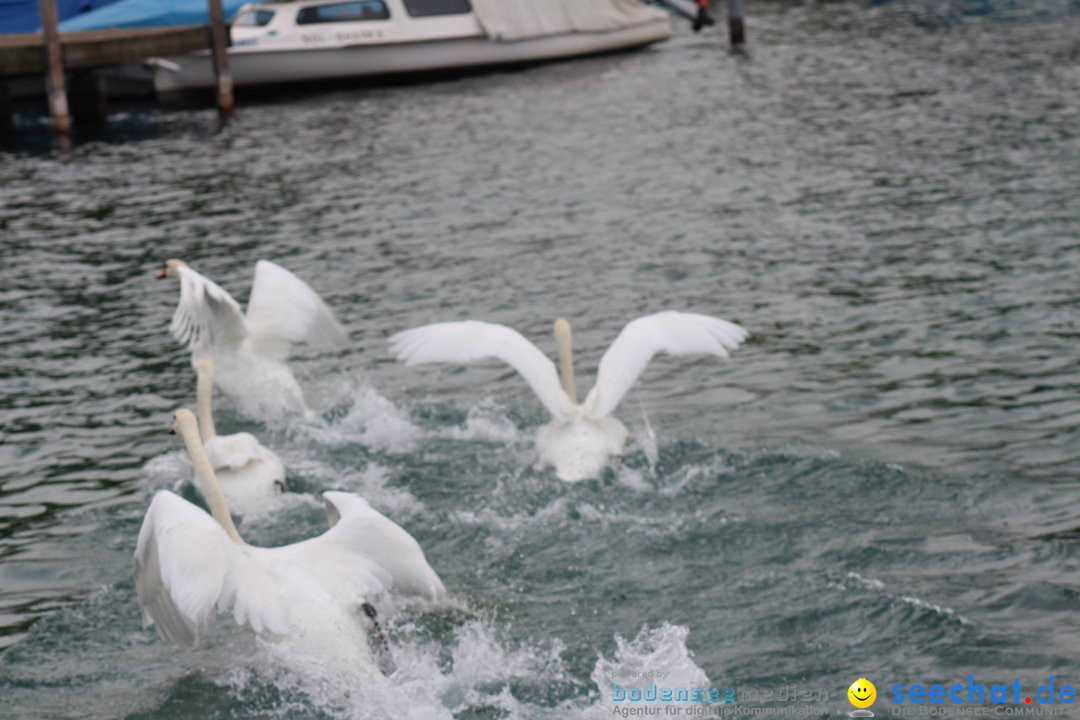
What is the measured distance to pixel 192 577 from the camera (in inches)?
246

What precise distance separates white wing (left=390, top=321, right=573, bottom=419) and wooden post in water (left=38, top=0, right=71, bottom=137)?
15000 mm

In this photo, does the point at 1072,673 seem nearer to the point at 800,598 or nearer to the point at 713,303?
the point at 800,598

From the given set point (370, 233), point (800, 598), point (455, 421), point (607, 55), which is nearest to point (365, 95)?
point (607, 55)

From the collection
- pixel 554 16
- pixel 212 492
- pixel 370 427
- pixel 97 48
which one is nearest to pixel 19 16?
pixel 97 48

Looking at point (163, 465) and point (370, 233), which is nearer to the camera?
point (163, 465)

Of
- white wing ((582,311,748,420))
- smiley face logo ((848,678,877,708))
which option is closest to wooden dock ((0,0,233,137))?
white wing ((582,311,748,420))

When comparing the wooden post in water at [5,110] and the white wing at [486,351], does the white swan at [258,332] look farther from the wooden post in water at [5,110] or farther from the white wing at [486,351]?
the wooden post in water at [5,110]

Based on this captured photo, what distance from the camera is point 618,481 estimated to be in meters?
8.63

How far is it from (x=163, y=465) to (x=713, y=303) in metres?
4.75

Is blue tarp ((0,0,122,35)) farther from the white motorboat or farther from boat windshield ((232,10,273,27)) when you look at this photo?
boat windshield ((232,10,273,27))

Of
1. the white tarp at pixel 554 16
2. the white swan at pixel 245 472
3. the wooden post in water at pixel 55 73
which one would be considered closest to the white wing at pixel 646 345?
the white swan at pixel 245 472

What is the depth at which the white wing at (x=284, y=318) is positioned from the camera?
10.6 meters

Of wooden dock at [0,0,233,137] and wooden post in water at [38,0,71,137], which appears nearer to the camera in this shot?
wooden post in water at [38,0,71,137]

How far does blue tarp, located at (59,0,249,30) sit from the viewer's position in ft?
92.0
